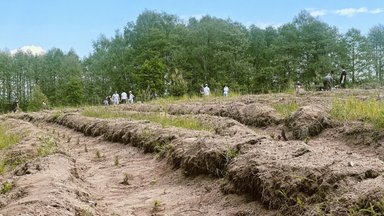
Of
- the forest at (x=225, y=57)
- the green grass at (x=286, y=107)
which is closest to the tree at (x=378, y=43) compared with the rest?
the forest at (x=225, y=57)

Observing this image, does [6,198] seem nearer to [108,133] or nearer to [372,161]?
[372,161]

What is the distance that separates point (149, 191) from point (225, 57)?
5300cm

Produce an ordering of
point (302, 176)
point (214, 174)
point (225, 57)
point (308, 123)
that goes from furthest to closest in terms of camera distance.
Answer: point (225, 57)
point (308, 123)
point (214, 174)
point (302, 176)

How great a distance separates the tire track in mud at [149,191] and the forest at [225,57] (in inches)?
1707

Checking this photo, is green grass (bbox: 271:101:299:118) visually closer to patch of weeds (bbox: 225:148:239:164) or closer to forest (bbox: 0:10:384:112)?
patch of weeds (bbox: 225:148:239:164)

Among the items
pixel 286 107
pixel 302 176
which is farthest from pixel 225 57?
pixel 302 176

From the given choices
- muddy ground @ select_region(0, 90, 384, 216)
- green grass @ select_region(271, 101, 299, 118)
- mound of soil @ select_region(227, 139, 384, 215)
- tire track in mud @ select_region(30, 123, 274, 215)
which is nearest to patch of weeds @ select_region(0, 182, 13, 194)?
muddy ground @ select_region(0, 90, 384, 216)

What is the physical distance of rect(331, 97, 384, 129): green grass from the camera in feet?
26.6

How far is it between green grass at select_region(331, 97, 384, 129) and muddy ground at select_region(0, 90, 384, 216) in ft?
0.58

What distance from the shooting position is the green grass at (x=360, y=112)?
8.12 meters

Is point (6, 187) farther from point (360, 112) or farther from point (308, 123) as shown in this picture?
point (360, 112)

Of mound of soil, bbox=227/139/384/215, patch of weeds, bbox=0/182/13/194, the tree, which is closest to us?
mound of soil, bbox=227/139/384/215

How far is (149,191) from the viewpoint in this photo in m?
6.68

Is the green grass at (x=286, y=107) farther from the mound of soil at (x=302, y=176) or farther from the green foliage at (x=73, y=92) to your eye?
the green foliage at (x=73, y=92)
